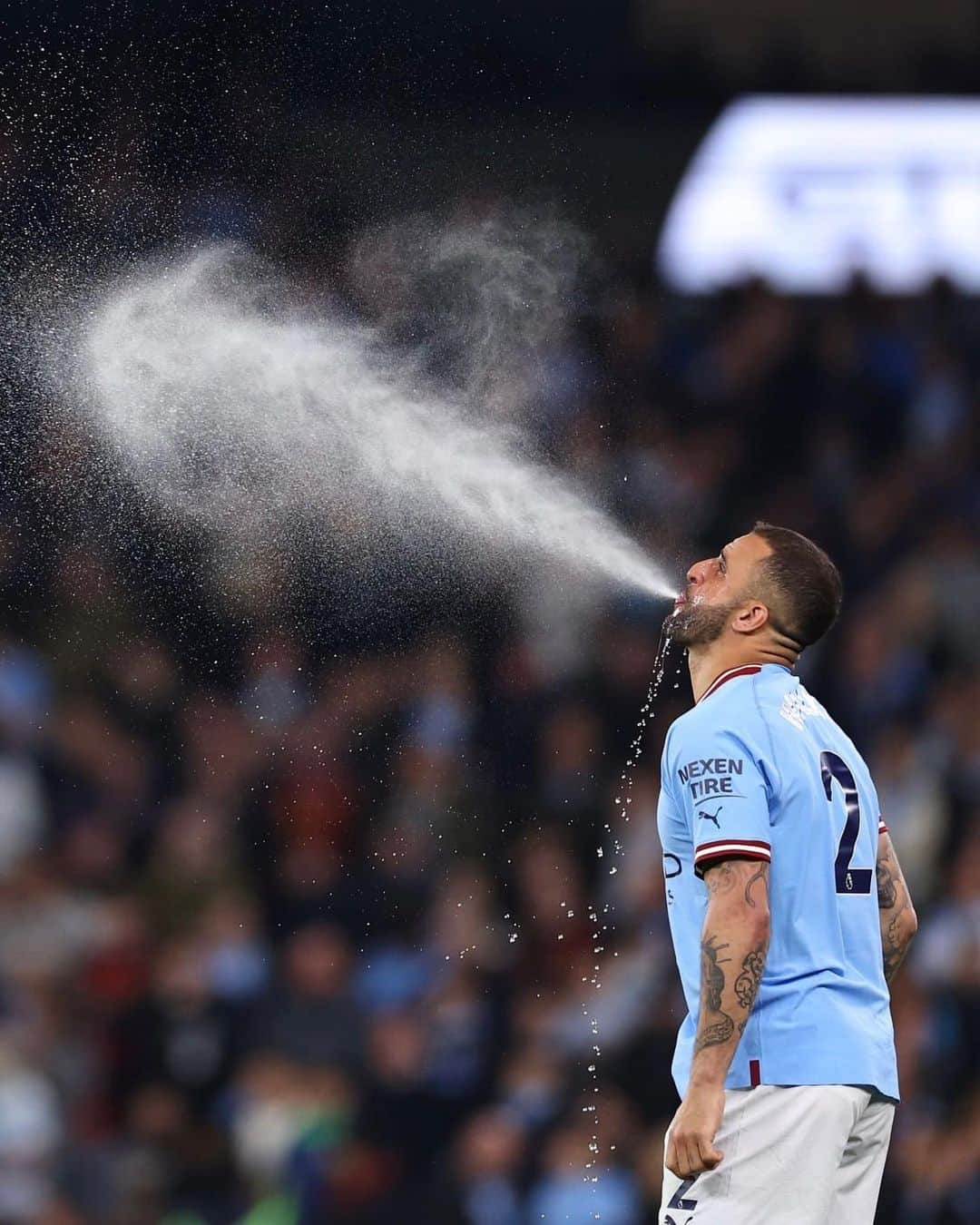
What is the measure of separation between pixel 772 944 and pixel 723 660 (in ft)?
1.98

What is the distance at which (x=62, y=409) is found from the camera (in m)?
9.35

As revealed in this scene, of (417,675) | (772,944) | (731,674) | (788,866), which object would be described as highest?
(417,675)

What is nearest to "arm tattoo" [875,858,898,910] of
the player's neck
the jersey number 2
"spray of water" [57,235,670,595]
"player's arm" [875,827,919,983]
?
"player's arm" [875,827,919,983]

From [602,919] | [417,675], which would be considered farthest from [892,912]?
[417,675]

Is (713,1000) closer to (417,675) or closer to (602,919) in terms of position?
(602,919)

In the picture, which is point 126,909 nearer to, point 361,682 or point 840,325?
point 361,682

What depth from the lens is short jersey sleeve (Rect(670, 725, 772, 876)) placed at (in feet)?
11.0

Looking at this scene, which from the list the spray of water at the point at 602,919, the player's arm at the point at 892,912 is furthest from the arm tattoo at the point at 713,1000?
the spray of water at the point at 602,919

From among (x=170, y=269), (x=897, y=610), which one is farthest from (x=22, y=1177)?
(x=897, y=610)

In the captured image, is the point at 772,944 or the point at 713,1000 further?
the point at 772,944

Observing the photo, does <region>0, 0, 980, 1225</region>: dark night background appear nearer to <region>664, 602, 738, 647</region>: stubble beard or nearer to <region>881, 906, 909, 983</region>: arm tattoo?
<region>881, 906, 909, 983</region>: arm tattoo

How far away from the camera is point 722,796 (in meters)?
3.38

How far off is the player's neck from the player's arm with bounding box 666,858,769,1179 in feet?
1.64

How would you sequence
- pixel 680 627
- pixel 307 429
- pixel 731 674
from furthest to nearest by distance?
pixel 307 429
pixel 680 627
pixel 731 674
